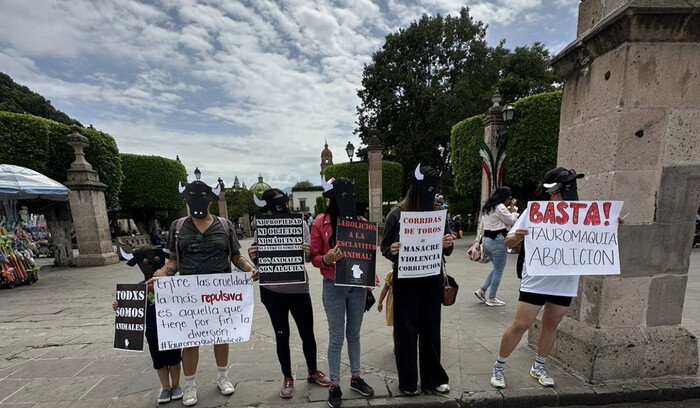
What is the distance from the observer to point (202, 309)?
2766 mm

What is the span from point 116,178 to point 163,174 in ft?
21.1

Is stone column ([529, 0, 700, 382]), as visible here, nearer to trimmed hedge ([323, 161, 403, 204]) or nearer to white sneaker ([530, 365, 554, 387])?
white sneaker ([530, 365, 554, 387])

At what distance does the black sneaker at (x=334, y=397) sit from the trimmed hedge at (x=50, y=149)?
13115 millimetres

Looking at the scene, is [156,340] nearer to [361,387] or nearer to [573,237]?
[361,387]

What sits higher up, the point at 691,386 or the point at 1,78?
the point at 1,78

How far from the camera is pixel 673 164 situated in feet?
8.85

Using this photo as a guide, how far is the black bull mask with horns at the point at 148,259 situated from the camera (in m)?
2.65

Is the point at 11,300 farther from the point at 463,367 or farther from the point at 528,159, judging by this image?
the point at 528,159

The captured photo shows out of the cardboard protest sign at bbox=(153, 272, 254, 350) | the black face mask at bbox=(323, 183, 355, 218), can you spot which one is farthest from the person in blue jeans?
the cardboard protest sign at bbox=(153, 272, 254, 350)

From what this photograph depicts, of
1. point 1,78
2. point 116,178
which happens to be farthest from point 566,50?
point 1,78

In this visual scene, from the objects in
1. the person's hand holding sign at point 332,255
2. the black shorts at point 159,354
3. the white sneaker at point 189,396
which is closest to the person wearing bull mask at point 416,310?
the person's hand holding sign at point 332,255

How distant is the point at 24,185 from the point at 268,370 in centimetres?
977

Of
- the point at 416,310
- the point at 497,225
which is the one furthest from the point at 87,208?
the point at 497,225

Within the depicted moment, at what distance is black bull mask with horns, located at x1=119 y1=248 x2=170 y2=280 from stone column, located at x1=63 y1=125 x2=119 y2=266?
1124 cm
